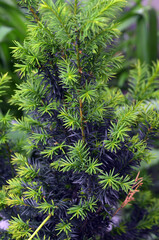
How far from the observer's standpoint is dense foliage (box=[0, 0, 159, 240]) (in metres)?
0.24

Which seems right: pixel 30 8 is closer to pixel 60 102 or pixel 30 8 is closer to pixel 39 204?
pixel 60 102

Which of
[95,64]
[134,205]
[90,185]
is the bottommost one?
[134,205]

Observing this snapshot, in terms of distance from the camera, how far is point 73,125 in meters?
0.25

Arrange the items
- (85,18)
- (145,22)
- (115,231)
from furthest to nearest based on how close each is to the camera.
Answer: (145,22) < (115,231) < (85,18)

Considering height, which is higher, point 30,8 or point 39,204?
point 30,8

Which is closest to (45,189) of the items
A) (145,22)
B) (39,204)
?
(39,204)

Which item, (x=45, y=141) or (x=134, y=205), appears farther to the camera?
(x=134, y=205)

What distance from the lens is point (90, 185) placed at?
0.27 meters

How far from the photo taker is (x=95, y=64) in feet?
0.87

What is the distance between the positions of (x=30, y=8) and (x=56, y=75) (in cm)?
8

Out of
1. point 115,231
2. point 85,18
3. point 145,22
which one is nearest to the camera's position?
point 85,18

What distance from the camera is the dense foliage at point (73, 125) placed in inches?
9.5

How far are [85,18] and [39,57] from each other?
0.07 m

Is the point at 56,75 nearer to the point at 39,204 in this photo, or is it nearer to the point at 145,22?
the point at 39,204
